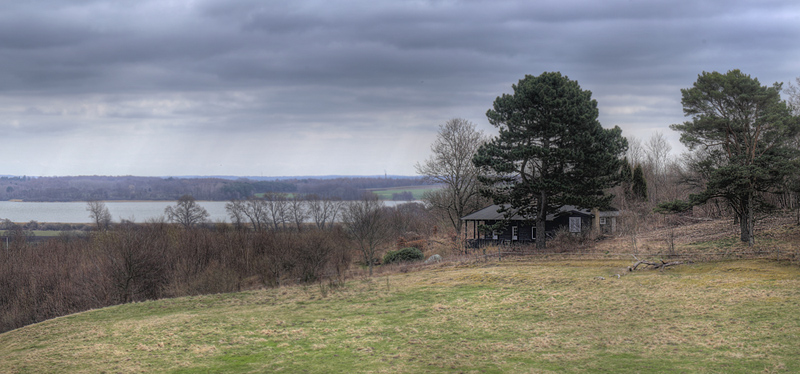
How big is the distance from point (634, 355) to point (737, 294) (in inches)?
308

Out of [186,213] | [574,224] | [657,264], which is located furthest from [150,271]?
[186,213]

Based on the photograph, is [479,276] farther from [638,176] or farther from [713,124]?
[638,176]

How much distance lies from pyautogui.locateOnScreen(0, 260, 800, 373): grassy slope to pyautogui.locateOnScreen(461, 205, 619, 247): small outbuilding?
17459 mm

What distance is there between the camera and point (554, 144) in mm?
34656

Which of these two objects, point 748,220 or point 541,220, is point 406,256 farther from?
point 748,220

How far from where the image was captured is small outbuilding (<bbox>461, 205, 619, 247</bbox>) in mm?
42000

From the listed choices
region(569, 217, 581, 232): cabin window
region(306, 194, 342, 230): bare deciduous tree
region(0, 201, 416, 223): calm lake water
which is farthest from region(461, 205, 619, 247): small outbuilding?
region(0, 201, 416, 223): calm lake water

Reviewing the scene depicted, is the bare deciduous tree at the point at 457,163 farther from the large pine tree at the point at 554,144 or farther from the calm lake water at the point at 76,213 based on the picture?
the calm lake water at the point at 76,213

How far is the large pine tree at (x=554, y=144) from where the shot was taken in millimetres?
32375

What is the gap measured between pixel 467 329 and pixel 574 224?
28.8 meters

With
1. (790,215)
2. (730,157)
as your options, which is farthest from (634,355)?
(790,215)

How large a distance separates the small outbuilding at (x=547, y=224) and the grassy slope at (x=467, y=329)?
687 inches

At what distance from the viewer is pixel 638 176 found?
5016cm

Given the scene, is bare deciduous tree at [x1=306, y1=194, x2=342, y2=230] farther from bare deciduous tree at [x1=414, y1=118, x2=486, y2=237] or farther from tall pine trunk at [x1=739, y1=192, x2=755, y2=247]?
tall pine trunk at [x1=739, y1=192, x2=755, y2=247]
